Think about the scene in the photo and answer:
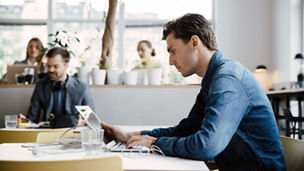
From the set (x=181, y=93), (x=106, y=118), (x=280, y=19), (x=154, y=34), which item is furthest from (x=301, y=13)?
(x=106, y=118)

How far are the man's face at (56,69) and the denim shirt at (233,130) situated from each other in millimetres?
2263

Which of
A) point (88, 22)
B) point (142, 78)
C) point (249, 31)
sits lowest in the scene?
point (142, 78)

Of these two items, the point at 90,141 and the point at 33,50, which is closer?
the point at 90,141

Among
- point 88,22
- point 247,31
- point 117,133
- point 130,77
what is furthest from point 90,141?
point 88,22

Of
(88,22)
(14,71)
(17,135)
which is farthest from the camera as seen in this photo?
(88,22)

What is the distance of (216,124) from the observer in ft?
4.72

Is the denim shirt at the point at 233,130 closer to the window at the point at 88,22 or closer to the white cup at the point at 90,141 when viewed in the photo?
the white cup at the point at 90,141

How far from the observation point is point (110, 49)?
4.24 metres

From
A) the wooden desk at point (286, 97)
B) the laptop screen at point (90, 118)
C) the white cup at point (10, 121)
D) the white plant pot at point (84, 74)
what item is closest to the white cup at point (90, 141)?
the laptop screen at point (90, 118)

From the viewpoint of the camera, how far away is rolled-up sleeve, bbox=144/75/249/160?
55.8 inches

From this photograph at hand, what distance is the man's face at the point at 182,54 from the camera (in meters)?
1.76

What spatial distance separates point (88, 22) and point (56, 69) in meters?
4.91

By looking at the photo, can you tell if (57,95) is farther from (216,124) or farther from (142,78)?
(216,124)

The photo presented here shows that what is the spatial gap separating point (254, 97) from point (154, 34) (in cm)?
700
